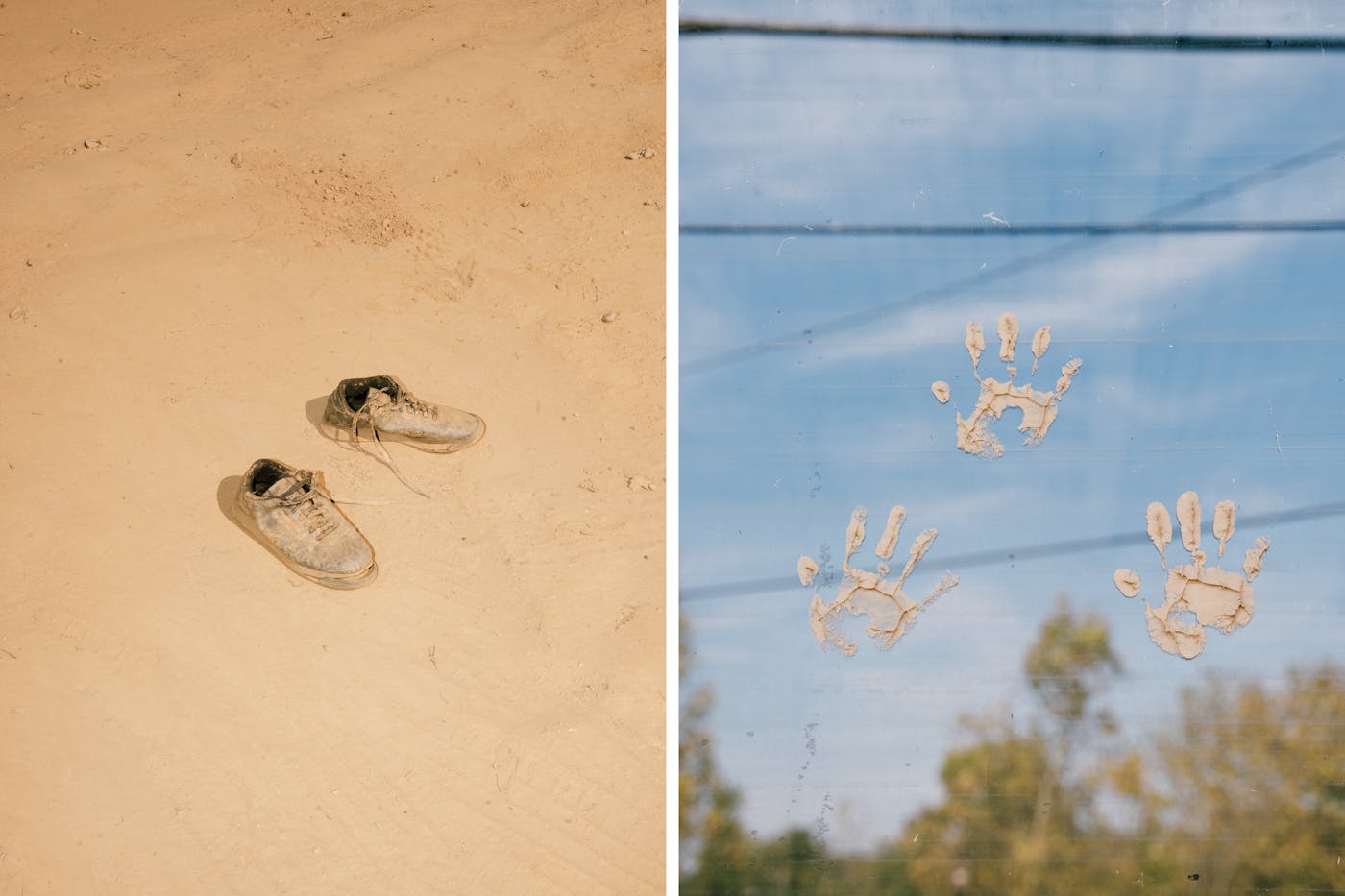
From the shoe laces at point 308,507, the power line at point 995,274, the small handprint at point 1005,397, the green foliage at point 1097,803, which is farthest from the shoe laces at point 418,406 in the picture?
the small handprint at point 1005,397

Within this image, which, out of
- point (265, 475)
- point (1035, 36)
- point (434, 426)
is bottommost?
point (265, 475)

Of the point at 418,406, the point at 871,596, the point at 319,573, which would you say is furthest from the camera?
the point at 418,406

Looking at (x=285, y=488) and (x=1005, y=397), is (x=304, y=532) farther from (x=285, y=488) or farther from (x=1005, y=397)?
(x=1005, y=397)

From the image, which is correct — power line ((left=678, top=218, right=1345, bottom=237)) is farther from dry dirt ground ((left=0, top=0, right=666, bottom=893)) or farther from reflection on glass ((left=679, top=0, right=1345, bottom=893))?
dry dirt ground ((left=0, top=0, right=666, bottom=893))

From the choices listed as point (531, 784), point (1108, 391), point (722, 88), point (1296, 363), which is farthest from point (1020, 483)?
point (531, 784)

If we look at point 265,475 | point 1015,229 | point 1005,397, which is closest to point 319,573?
point 265,475

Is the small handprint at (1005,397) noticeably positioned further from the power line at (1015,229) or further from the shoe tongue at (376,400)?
the shoe tongue at (376,400)
